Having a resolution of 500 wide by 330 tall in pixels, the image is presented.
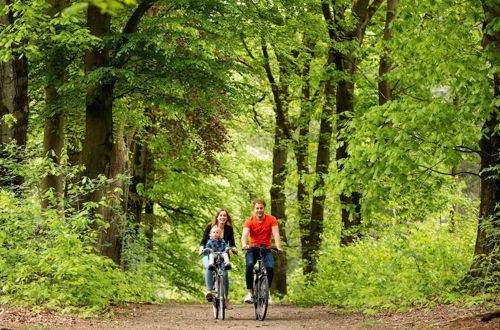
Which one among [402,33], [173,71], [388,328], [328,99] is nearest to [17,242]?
[173,71]

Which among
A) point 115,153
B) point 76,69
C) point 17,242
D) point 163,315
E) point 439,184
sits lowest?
point 163,315

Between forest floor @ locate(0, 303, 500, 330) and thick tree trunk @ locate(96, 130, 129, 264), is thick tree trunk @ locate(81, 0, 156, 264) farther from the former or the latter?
thick tree trunk @ locate(96, 130, 129, 264)

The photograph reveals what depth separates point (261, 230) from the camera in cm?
1191

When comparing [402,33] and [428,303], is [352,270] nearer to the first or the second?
[428,303]

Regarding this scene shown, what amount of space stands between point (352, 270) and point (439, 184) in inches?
150

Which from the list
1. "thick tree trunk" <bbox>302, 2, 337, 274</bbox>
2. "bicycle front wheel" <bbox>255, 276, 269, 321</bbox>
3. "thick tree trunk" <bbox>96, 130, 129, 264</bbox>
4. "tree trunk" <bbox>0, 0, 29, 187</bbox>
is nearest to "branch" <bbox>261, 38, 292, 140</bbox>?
"thick tree trunk" <bbox>302, 2, 337, 274</bbox>

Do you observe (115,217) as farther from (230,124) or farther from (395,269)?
(395,269)

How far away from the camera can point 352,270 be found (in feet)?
52.3

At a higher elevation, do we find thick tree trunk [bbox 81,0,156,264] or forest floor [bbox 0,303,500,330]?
thick tree trunk [bbox 81,0,156,264]

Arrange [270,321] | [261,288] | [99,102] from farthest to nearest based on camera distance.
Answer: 1. [99,102]
2. [270,321]
3. [261,288]

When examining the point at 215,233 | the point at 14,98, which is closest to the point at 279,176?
the point at 14,98

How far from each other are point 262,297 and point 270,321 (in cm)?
52

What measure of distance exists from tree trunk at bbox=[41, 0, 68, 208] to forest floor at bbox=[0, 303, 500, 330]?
160 inches

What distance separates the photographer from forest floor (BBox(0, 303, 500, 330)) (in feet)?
28.5
